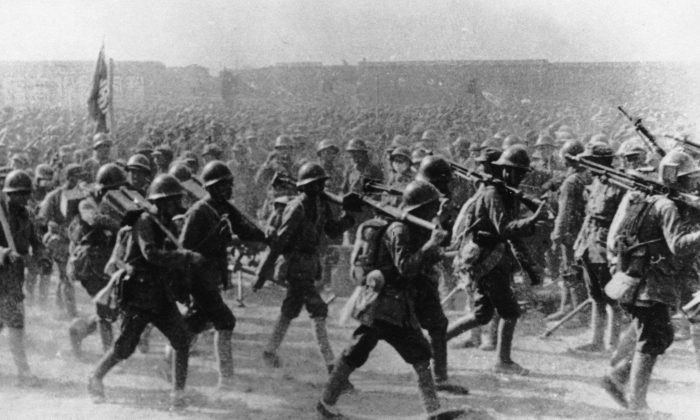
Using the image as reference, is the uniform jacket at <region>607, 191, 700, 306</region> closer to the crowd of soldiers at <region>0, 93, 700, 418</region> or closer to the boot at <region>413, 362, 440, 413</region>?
the crowd of soldiers at <region>0, 93, 700, 418</region>

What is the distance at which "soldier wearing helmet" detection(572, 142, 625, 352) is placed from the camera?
7379 mm

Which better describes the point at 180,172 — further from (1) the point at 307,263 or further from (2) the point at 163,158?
(2) the point at 163,158

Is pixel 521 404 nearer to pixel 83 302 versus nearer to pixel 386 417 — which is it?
pixel 386 417

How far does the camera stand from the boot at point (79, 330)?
7.23 m

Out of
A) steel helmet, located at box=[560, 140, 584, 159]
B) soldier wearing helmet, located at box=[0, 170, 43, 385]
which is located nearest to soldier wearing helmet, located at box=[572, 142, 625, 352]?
steel helmet, located at box=[560, 140, 584, 159]

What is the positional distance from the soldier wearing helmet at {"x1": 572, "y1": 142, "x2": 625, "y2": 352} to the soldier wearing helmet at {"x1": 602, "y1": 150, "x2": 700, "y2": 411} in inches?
65.8

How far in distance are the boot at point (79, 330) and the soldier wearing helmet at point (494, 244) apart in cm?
367

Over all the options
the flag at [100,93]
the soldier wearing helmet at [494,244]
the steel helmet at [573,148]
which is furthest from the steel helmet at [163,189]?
the flag at [100,93]

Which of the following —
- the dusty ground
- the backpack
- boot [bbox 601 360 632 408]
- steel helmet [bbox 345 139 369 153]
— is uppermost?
steel helmet [bbox 345 139 369 153]

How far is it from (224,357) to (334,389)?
1.45 meters

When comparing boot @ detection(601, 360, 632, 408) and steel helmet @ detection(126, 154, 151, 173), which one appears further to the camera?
steel helmet @ detection(126, 154, 151, 173)

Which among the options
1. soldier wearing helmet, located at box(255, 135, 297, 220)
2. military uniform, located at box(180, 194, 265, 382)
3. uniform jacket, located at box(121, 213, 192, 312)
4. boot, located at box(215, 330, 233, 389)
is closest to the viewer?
uniform jacket, located at box(121, 213, 192, 312)

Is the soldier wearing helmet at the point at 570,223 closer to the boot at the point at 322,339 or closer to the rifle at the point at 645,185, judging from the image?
the rifle at the point at 645,185

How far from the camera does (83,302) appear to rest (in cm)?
997
